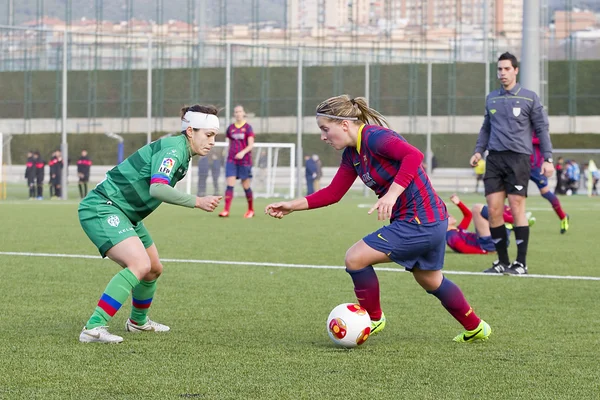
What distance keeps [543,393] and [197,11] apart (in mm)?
32580

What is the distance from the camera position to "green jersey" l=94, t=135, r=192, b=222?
5.62 meters

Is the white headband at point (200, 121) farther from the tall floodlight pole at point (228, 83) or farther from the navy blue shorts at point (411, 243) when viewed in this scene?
the tall floodlight pole at point (228, 83)

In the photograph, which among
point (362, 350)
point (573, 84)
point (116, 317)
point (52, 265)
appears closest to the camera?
point (362, 350)

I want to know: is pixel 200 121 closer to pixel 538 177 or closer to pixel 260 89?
pixel 538 177

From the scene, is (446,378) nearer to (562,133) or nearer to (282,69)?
(282,69)

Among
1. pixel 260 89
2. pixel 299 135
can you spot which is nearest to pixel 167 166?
pixel 299 135

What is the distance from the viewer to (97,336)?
5465mm

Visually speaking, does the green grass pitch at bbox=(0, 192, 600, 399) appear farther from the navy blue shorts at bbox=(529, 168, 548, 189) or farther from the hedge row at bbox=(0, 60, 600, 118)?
the hedge row at bbox=(0, 60, 600, 118)

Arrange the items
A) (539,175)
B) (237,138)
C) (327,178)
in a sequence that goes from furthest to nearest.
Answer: (327,178) < (237,138) < (539,175)

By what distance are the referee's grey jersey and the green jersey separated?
15.2 ft

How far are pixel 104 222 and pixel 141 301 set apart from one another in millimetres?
628

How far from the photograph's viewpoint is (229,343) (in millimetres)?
5562

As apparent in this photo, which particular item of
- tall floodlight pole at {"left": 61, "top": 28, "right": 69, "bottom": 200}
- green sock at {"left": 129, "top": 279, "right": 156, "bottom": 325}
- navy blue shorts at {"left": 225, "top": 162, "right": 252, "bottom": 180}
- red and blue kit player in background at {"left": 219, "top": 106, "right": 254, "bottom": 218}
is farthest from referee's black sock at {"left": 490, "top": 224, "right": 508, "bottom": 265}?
tall floodlight pole at {"left": 61, "top": 28, "right": 69, "bottom": 200}

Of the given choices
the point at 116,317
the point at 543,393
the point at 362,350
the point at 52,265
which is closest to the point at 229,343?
the point at 362,350
